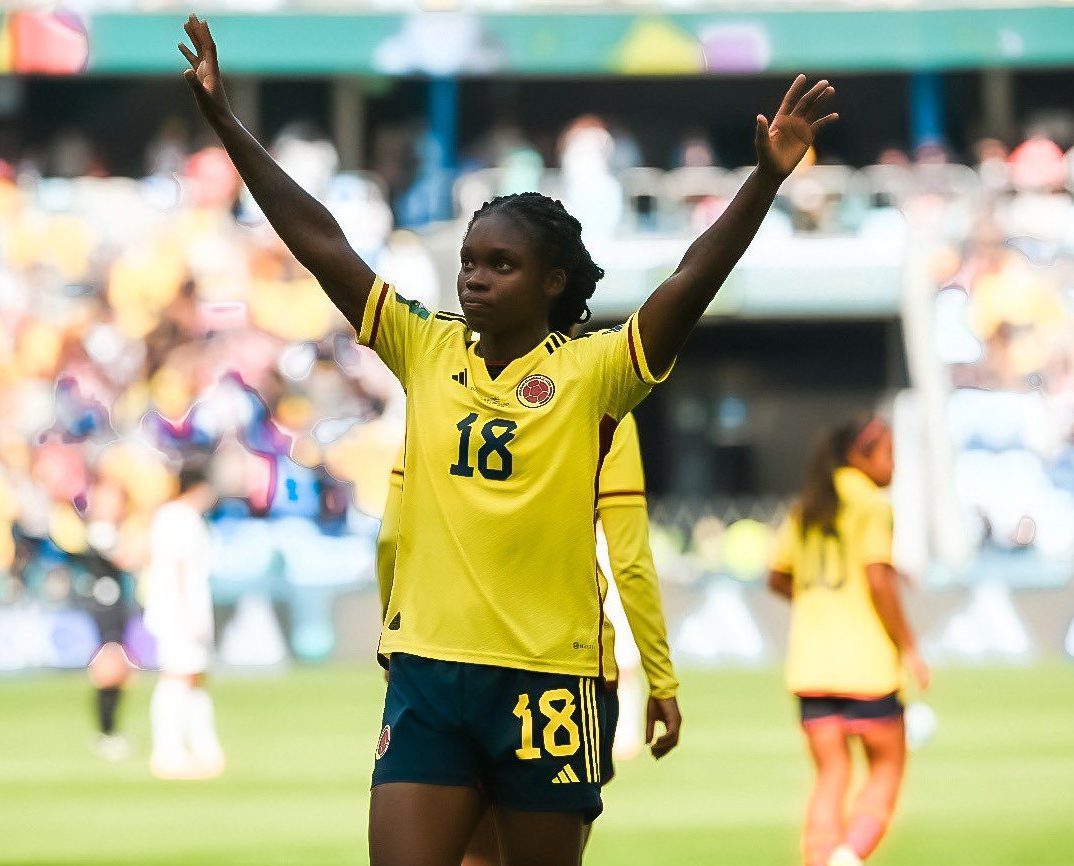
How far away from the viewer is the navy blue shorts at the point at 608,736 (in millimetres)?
4523

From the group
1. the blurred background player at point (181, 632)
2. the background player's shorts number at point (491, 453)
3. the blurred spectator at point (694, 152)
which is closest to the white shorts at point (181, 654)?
the blurred background player at point (181, 632)

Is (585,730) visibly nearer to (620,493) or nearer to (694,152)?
(620,493)

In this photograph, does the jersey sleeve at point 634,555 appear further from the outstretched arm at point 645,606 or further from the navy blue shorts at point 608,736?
the navy blue shorts at point 608,736

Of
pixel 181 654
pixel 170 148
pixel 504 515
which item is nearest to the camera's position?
pixel 504 515

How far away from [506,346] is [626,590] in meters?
1.45

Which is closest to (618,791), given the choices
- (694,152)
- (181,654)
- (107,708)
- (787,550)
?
(181,654)

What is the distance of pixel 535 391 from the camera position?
422 centimetres

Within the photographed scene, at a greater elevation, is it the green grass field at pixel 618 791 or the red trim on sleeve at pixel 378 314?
the red trim on sleeve at pixel 378 314

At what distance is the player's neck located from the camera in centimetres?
431

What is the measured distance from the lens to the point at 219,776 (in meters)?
11.8

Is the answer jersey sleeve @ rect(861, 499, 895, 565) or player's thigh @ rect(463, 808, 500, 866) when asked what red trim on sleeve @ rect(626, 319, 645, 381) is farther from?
jersey sleeve @ rect(861, 499, 895, 565)

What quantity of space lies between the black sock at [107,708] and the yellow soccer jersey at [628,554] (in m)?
7.72

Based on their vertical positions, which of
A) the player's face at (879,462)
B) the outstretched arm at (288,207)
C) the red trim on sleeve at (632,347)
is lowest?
the player's face at (879,462)

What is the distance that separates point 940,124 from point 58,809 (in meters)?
21.4
